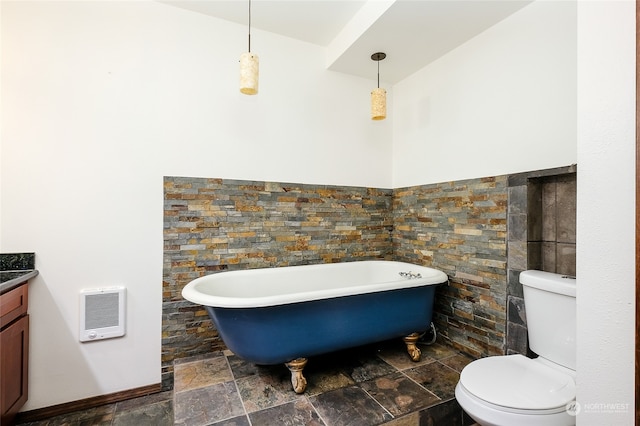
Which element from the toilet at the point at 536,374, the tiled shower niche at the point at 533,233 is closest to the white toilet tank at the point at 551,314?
the toilet at the point at 536,374

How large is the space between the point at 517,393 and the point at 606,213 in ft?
3.04

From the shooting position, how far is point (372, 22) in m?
2.09

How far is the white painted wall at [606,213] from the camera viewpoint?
74 cm

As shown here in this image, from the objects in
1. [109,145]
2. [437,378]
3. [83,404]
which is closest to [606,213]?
[437,378]

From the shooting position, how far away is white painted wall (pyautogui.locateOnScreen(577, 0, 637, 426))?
2.42 feet

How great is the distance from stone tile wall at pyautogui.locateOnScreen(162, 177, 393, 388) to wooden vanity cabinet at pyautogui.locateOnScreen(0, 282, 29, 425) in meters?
0.70

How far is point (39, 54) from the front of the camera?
185 centimetres

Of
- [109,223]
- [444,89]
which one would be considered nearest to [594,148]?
[444,89]

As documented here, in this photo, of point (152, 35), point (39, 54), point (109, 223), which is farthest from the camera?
point (152, 35)

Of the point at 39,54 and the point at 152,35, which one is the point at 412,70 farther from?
the point at 39,54

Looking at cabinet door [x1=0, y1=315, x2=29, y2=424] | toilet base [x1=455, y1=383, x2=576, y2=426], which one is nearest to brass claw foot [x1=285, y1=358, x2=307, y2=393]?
toilet base [x1=455, y1=383, x2=576, y2=426]

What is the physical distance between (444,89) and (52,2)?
2.69 meters

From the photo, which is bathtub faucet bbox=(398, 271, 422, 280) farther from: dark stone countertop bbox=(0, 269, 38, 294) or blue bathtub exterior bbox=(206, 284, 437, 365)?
dark stone countertop bbox=(0, 269, 38, 294)

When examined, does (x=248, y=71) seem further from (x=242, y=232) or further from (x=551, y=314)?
(x=551, y=314)
